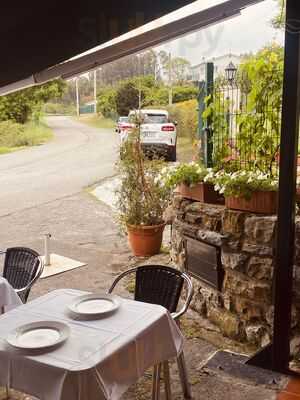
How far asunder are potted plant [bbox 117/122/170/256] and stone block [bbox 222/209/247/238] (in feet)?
5.70

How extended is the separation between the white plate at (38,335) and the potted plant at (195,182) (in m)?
1.81

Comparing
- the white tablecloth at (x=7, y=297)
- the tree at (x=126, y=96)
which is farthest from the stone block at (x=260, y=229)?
the tree at (x=126, y=96)

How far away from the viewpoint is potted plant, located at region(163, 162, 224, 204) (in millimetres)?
3543

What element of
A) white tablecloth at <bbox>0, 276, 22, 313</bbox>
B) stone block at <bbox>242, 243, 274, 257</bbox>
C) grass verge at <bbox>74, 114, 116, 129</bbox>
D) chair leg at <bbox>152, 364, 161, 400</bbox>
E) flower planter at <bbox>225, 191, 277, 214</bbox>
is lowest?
chair leg at <bbox>152, 364, 161, 400</bbox>

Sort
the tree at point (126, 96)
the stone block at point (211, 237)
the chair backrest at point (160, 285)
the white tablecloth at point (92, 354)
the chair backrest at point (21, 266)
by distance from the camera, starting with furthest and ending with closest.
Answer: the tree at point (126, 96)
the stone block at point (211, 237)
the chair backrest at point (21, 266)
the chair backrest at point (160, 285)
the white tablecloth at point (92, 354)

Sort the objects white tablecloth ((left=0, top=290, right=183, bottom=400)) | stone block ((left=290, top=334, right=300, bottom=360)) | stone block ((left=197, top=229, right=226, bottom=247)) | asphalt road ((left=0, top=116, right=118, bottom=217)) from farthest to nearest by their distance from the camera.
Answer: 1. asphalt road ((left=0, top=116, right=118, bottom=217))
2. stone block ((left=197, top=229, right=226, bottom=247))
3. stone block ((left=290, top=334, right=300, bottom=360))
4. white tablecloth ((left=0, top=290, right=183, bottom=400))

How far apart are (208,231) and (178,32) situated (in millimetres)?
1661

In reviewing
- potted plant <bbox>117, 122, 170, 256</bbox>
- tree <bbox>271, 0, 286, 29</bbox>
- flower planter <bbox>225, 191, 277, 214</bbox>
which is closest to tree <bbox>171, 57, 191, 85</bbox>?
tree <bbox>271, 0, 286, 29</bbox>

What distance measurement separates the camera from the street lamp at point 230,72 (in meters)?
3.57

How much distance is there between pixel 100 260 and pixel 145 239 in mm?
615

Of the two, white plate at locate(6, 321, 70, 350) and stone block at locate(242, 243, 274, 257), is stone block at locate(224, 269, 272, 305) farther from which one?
white plate at locate(6, 321, 70, 350)

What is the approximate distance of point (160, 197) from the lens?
16.5 feet

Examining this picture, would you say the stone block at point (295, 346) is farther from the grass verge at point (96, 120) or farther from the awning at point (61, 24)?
the grass verge at point (96, 120)

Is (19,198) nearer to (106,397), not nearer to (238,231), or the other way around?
(238,231)
